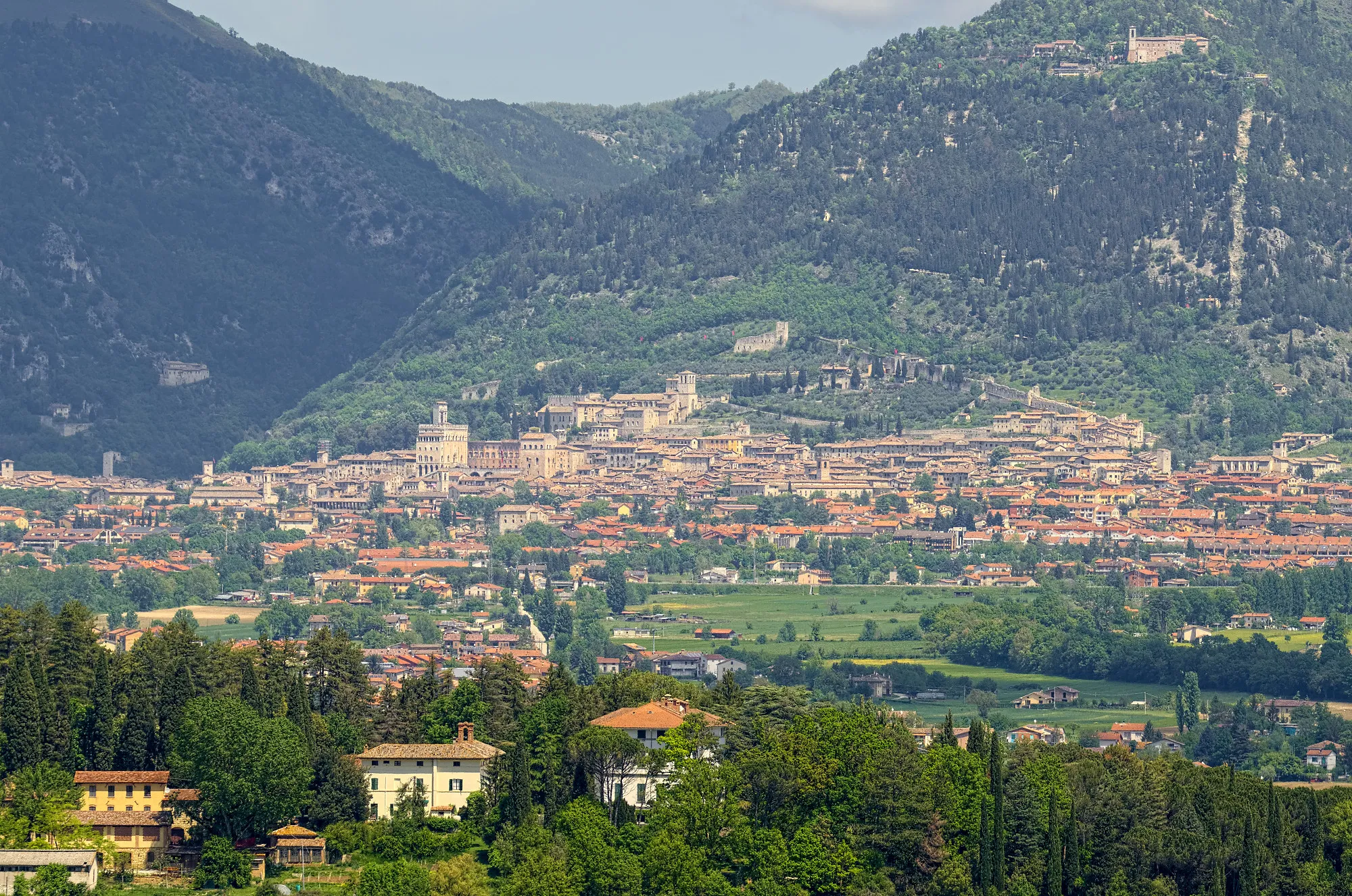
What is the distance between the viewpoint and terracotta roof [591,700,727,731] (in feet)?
313

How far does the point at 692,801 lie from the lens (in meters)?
88.6

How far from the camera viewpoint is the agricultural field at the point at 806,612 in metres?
154

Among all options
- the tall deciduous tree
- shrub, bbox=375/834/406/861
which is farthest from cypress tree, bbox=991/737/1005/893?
the tall deciduous tree

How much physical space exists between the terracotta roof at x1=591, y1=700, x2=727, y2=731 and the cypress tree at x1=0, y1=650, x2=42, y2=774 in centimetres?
1587

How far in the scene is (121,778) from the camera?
3595 inches

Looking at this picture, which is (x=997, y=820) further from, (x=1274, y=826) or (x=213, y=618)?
(x=213, y=618)

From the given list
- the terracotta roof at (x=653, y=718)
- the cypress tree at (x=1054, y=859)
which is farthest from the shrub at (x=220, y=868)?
the cypress tree at (x=1054, y=859)

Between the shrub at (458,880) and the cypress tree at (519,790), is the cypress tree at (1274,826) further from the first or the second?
the shrub at (458,880)

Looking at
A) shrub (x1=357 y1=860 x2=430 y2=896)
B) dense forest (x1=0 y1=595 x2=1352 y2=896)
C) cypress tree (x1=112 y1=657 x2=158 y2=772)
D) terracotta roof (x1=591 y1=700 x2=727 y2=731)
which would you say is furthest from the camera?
terracotta roof (x1=591 y1=700 x2=727 y2=731)

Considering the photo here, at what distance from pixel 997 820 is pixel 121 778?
24.0 m

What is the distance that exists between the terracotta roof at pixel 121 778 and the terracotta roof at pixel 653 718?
12.7m

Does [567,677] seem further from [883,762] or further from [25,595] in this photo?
[25,595]

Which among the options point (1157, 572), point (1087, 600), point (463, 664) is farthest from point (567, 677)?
point (1157, 572)

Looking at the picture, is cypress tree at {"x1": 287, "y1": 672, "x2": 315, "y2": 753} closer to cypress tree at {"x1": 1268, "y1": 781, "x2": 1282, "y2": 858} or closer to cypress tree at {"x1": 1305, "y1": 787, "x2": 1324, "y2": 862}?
cypress tree at {"x1": 1268, "y1": 781, "x2": 1282, "y2": 858}
